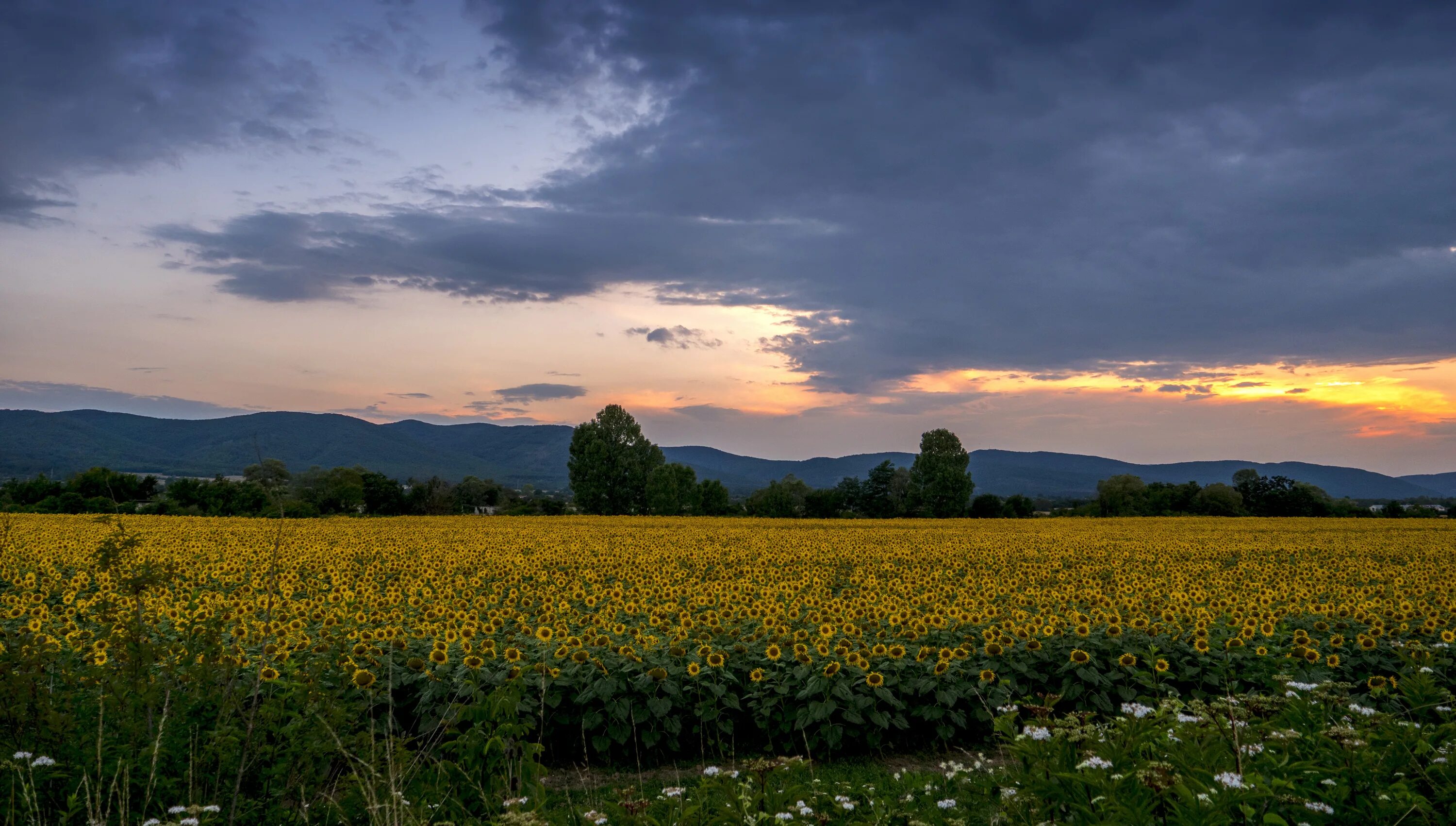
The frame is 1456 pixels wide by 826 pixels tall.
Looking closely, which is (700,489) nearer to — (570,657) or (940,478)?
(940,478)

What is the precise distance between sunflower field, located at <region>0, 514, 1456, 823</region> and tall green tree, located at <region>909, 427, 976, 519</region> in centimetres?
6106

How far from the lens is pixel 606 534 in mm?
31484

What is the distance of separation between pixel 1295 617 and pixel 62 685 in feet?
49.2

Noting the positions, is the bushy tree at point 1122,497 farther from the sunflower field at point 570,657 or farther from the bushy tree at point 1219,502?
the sunflower field at point 570,657

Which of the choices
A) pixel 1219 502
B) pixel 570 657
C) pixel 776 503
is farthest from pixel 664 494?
pixel 570 657

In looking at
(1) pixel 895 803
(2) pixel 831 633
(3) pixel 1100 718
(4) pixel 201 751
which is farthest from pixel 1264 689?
(4) pixel 201 751

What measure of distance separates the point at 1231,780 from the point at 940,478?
79.7 m

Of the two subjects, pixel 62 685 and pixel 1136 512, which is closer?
pixel 62 685

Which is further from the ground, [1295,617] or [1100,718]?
[1295,617]

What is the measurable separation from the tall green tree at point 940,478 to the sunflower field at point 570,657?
200ft

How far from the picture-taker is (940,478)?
80.5 metres

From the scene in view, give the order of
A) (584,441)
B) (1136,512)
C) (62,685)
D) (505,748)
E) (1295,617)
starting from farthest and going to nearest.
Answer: (584,441), (1136,512), (1295,617), (62,685), (505,748)

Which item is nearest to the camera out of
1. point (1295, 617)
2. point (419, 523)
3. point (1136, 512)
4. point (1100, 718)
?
point (1100, 718)

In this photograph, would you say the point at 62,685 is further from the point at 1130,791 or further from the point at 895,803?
the point at 1130,791
